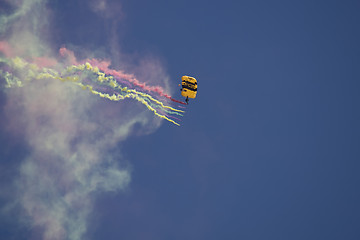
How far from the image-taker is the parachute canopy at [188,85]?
1937 inches

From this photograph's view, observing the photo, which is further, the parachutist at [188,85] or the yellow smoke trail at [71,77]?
the parachutist at [188,85]

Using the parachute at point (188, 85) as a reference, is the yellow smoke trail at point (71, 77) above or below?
below

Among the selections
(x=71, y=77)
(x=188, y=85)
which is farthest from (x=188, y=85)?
(x=71, y=77)

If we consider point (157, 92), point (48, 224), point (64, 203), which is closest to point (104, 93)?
point (157, 92)

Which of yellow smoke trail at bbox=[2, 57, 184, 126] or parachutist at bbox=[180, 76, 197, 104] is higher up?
Result: parachutist at bbox=[180, 76, 197, 104]

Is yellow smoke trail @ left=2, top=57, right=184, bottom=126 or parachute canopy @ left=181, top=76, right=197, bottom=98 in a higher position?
parachute canopy @ left=181, top=76, right=197, bottom=98

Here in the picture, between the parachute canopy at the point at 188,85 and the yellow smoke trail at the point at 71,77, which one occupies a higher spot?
the parachute canopy at the point at 188,85

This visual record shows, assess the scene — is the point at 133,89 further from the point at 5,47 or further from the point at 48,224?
the point at 48,224

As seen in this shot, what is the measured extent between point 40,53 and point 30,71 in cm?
698

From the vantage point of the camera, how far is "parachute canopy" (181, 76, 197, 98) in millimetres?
49188

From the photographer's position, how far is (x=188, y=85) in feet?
162

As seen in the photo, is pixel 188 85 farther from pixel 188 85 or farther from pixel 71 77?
pixel 71 77

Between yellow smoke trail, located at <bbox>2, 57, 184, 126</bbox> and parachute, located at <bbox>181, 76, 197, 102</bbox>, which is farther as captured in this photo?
parachute, located at <bbox>181, 76, 197, 102</bbox>

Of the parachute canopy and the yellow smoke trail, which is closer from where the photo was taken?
the yellow smoke trail
